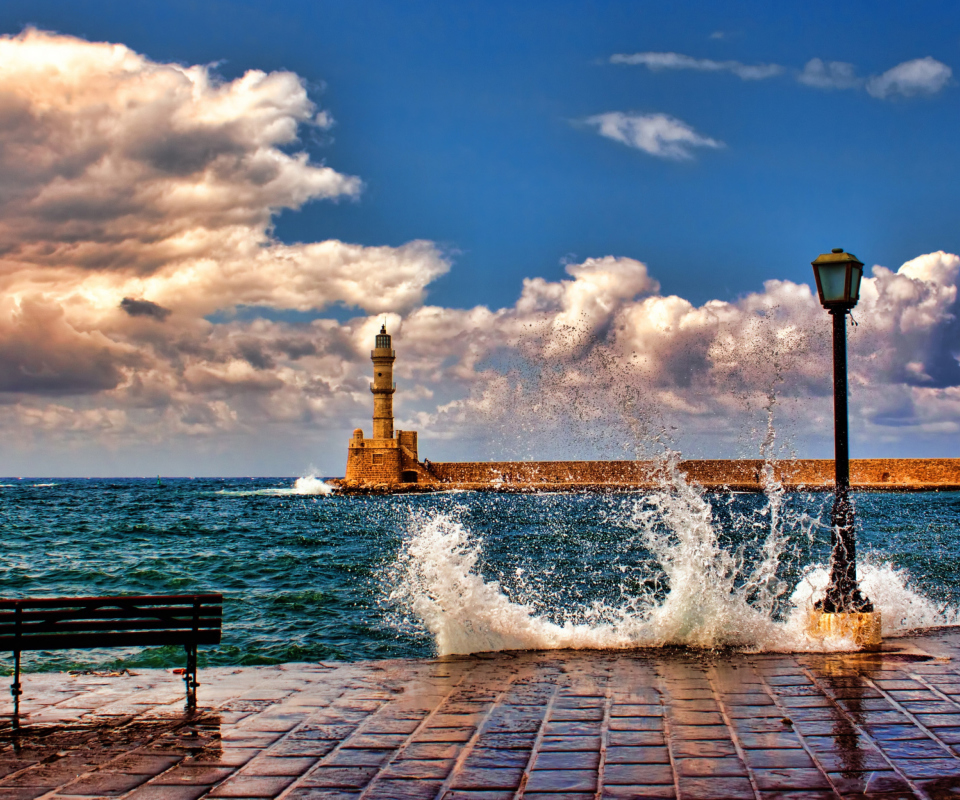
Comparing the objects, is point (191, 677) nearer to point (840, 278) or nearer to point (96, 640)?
point (96, 640)

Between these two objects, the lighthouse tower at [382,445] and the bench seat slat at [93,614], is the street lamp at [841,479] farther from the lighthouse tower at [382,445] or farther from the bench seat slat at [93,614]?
the lighthouse tower at [382,445]

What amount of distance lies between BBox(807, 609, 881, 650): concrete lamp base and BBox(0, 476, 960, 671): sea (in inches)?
3.4

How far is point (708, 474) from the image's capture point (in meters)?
72.9

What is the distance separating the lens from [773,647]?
710cm

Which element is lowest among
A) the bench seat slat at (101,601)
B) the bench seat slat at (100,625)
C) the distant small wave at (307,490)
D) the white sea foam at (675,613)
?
the distant small wave at (307,490)


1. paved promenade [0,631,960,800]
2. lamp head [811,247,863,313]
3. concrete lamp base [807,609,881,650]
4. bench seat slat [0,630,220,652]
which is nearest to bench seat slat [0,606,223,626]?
bench seat slat [0,630,220,652]

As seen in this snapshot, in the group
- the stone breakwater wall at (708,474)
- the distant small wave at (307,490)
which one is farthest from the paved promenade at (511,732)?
the distant small wave at (307,490)

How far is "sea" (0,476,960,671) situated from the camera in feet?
26.1

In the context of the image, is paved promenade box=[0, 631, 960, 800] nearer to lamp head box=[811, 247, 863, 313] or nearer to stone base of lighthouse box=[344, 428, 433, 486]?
lamp head box=[811, 247, 863, 313]

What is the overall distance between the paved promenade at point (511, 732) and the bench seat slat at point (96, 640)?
1.25 feet

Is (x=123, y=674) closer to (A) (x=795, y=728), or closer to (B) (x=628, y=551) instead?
(A) (x=795, y=728)

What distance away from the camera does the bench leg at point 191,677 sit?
5430 mm

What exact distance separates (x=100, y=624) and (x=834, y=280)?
6178mm

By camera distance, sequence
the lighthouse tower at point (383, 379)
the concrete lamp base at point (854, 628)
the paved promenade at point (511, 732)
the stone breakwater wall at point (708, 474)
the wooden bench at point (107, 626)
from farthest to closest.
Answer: the stone breakwater wall at point (708, 474) < the lighthouse tower at point (383, 379) < the concrete lamp base at point (854, 628) < the wooden bench at point (107, 626) < the paved promenade at point (511, 732)
